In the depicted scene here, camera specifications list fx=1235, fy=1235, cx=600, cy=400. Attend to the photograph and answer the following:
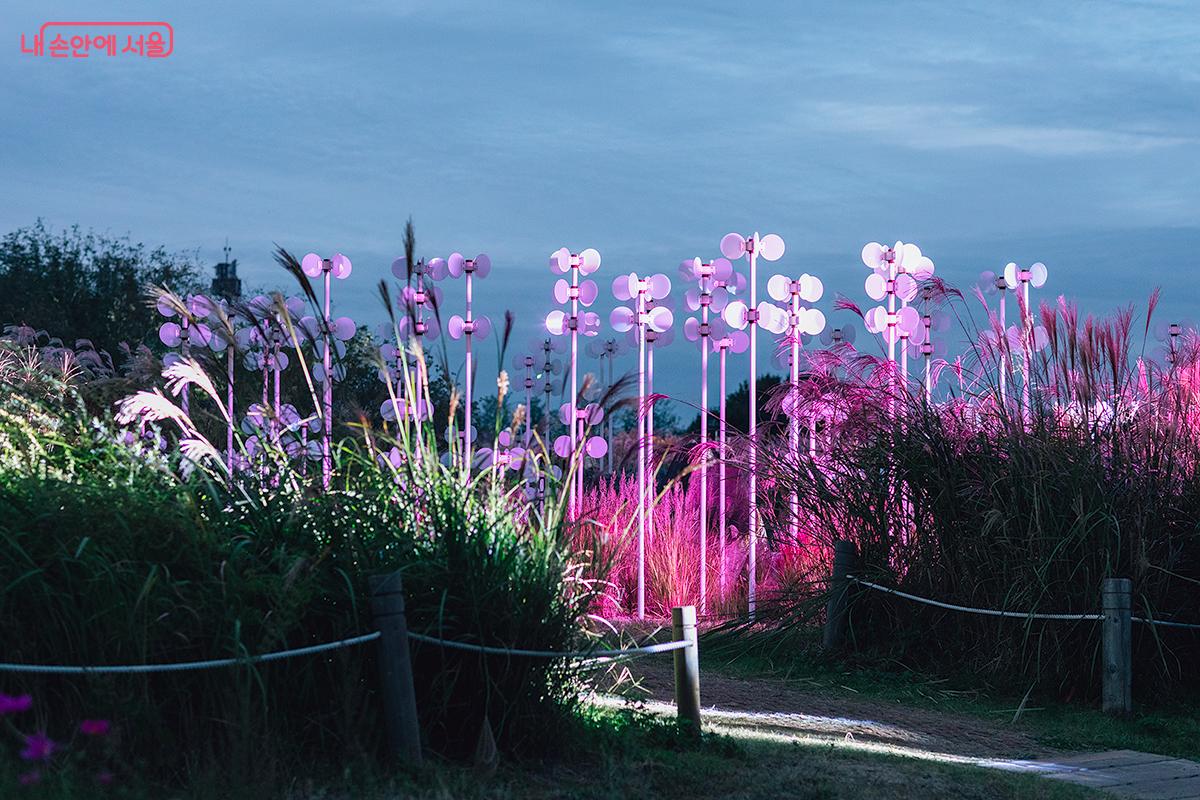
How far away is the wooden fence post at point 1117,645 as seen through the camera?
587cm

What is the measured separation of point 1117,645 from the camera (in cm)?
592

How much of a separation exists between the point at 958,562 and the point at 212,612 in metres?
4.26

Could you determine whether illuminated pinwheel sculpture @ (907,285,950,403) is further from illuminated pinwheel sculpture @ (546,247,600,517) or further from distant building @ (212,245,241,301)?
distant building @ (212,245,241,301)

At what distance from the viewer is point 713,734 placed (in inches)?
172

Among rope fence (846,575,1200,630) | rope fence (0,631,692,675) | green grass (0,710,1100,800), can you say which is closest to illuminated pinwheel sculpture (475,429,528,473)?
rope fence (0,631,692,675)

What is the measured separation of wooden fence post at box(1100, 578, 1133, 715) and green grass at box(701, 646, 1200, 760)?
82mm

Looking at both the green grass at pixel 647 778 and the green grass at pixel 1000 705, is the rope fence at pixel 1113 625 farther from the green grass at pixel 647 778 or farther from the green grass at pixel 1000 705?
the green grass at pixel 647 778

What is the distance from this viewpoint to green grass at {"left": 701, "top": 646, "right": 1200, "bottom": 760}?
553 centimetres

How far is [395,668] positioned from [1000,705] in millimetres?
3640

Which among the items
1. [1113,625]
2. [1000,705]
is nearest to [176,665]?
[1000,705]

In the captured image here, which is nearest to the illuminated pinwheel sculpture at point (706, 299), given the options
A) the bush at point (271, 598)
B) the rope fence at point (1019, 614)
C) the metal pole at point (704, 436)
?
the metal pole at point (704, 436)

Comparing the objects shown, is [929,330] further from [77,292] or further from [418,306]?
[77,292]

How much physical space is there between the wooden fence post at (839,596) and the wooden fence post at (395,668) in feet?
12.1

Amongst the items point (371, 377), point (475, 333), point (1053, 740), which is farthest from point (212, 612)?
point (371, 377)
